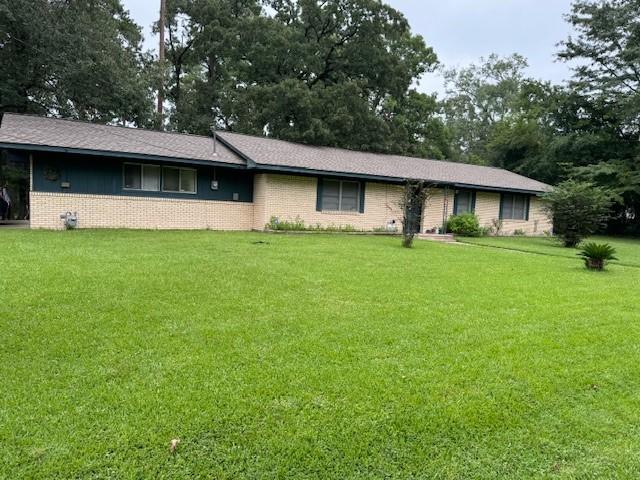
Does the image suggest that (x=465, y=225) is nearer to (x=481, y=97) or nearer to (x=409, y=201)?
(x=409, y=201)

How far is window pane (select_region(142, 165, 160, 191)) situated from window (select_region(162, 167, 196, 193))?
177 millimetres

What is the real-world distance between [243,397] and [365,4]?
2698cm

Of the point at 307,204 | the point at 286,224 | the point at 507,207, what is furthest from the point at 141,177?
the point at 507,207

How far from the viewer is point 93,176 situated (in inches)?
504

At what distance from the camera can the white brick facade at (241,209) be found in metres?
12.6

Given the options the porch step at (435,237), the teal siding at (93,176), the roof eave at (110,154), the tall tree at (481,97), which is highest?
the tall tree at (481,97)

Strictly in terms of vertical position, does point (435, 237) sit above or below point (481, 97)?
below

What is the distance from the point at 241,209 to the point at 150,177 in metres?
3.08

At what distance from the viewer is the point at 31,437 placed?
237 centimetres

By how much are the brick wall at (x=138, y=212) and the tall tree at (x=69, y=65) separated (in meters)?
8.77

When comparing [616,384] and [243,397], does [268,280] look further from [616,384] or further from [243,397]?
[616,384]

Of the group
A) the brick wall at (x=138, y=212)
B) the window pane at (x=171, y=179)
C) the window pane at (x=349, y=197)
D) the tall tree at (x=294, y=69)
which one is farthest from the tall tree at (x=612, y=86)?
the window pane at (x=171, y=179)

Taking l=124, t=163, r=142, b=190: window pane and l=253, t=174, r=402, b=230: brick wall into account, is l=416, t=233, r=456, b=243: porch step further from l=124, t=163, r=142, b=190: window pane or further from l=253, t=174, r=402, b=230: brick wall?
l=124, t=163, r=142, b=190: window pane

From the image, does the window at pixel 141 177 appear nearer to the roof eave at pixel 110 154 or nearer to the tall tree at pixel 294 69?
the roof eave at pixel 110 154
